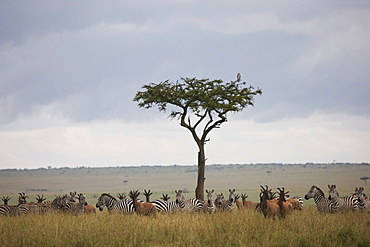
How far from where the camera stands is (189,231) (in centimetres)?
1770

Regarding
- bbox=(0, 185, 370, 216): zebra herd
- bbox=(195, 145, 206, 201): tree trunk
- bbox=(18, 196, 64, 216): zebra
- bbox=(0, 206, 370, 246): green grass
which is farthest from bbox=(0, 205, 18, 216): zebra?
bbox=(195, 145, 206, 201): tree trunk

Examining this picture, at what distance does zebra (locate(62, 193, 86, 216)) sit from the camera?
77.5ft

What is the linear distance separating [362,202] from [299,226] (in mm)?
6714

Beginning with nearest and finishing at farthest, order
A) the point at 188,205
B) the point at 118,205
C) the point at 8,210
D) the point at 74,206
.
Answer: the point at 8,210, the point at 74,206, the point at 118,205, the point at 188,205

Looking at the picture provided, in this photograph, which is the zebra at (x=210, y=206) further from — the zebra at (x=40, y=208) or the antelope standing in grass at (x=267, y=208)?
the zebra at (x=40, y=208)

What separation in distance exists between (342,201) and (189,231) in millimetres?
9500

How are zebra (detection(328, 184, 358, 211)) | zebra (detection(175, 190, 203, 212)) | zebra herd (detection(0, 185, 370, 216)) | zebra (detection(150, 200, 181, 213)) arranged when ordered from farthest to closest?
zebra (detection(175, 190, 203, 212))
zebra (detection(150, 200, 181, 213))
zebra herd (detection(0, 185, 370, 216))
zebra (detection(328, 184, 358, 211))

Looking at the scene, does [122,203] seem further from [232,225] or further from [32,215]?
[232,225]

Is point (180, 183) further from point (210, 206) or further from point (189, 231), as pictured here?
point (189, 231)

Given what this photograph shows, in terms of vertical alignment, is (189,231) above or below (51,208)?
below

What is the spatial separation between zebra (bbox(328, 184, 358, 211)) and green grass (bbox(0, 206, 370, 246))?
2.27 m

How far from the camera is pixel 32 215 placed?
22.9 meters

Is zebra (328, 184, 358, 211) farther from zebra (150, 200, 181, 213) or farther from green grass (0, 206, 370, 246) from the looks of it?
zebra (150, 200, 181, 213)

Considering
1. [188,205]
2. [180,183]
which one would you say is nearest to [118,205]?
[188,205]
